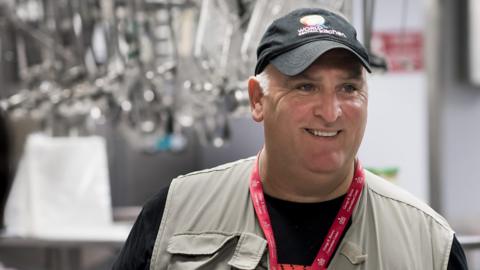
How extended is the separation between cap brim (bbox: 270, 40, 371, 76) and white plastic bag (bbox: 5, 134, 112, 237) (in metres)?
2.13

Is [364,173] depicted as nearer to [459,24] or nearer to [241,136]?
[241,136]

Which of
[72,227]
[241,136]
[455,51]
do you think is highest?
[455,51]

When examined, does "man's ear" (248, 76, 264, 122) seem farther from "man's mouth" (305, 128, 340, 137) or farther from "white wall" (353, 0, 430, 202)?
"white wall" (353, 0, 430, 202)

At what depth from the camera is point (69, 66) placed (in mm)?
3264

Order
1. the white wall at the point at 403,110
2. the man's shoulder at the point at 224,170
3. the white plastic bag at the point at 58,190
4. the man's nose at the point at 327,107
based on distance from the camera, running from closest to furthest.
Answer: the man's nose at the point at 327,107 → the man's shoulder at the point at 224,170 → the white wall at the point at 403,110 → the white plastic bag at the point at 58,190

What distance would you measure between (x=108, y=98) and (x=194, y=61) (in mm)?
525

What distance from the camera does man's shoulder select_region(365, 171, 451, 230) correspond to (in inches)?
59.4

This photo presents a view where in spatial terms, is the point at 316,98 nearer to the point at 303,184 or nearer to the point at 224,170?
the point at 303,184

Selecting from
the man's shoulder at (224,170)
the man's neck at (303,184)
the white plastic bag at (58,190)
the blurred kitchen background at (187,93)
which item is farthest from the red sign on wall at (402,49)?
the man's neck at (303,184)

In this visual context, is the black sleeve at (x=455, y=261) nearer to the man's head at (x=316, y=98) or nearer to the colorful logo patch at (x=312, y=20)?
the man's head at (x=316, y=98)

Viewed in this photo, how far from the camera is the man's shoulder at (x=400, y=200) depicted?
4.95ft

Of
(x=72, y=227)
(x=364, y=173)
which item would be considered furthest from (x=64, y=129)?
(x=364, y=173)

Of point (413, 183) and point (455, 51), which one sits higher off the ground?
point (455, 51)

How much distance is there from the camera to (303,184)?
147cm
